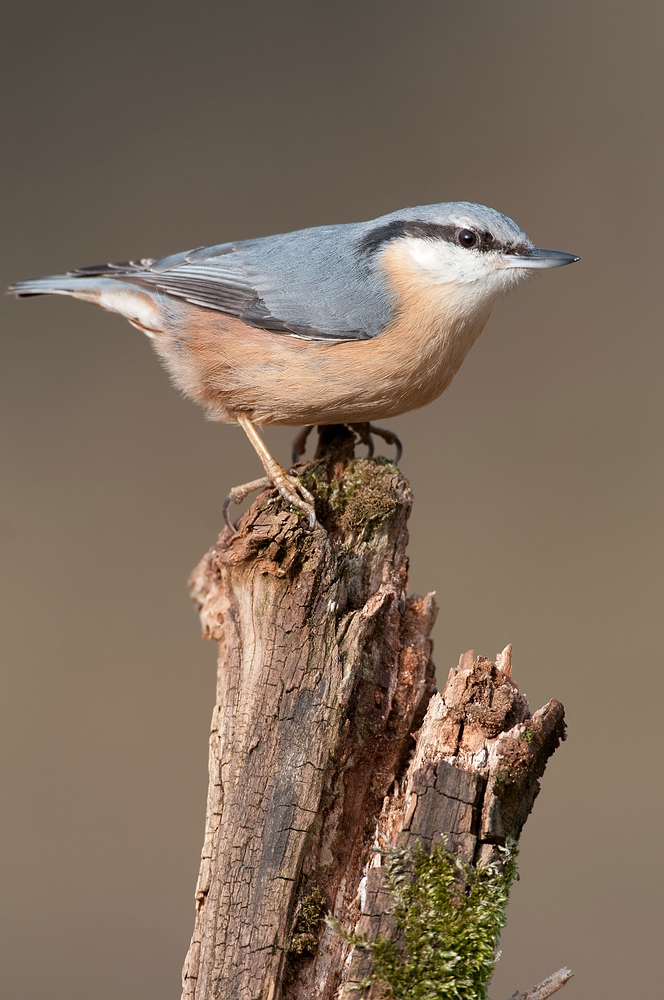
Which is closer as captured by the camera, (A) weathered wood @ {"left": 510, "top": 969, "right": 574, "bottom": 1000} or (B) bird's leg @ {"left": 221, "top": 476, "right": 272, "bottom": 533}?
(A) weathered wood @ {"left": 510, "top": 969, "right": 574, "bottom": 1000}

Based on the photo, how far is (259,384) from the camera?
2.28 metres

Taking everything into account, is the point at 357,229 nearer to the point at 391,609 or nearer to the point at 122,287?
the point at 122,287

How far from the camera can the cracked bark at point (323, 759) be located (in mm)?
1532

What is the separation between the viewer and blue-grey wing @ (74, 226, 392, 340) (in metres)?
2.23

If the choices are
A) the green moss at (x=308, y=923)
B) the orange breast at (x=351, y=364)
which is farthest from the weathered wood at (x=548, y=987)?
the orange breast at (x=351, y=364)

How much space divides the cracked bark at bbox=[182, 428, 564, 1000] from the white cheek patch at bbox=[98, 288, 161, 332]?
2.88 feet

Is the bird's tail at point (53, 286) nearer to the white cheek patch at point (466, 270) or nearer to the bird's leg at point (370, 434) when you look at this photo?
the bird's leg at point (370, 434)

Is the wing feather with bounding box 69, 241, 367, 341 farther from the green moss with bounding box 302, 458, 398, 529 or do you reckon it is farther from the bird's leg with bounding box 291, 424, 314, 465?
the bird's leg with bounding box 291, 424, 314, 465

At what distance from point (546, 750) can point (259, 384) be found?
115 centimetres

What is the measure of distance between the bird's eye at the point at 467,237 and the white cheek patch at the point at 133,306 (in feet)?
2.86

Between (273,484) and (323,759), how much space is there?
755mm

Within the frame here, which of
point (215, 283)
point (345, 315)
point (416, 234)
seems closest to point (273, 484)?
point (345, 315)

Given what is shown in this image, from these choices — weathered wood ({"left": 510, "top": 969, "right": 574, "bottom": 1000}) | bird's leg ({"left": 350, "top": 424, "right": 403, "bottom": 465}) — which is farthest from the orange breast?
weathered wood ({"left": 510, "top": 969, "right": 574, "bottom": 1000})

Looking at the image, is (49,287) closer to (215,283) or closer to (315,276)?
(215,283)
